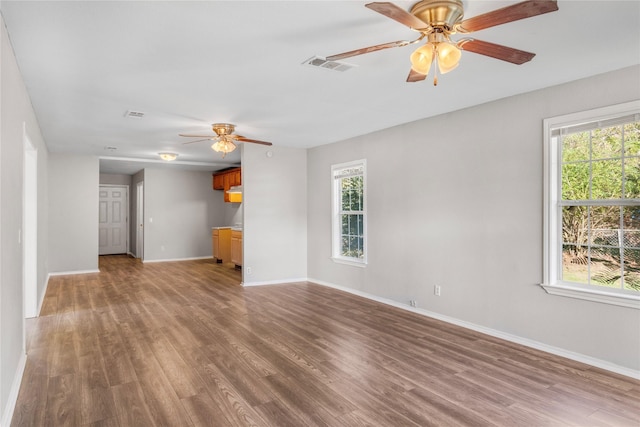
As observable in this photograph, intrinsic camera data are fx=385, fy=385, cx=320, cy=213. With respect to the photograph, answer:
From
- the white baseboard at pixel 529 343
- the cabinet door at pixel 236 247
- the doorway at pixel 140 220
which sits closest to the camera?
the white baseboard at pixel 529 343

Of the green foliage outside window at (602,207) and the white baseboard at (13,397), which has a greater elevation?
the green foliage outside window at (602,207)

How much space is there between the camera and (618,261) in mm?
3254

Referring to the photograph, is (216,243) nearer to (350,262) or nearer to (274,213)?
(274,213)

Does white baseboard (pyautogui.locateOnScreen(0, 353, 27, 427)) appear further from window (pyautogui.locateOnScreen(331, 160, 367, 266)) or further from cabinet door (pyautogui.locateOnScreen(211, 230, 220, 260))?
cabinet door (pyautogui.locateOnScreen(211, 230, 220, 260))

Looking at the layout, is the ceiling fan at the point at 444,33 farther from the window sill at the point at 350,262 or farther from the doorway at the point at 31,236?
the doorway at the point at 31,236

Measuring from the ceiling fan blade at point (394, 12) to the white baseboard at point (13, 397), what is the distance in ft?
9.92

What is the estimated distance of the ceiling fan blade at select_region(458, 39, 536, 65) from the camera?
2201 mm

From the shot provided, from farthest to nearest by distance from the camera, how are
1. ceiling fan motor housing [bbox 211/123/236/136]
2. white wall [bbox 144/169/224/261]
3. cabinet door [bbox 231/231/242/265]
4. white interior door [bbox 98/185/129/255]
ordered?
white interior door [bbox 98/185/129/255] < white wall [bbox 144/169/224/261] < cabinet door [bbox 231/231/242/265] < ceiling fan motor housing [bbox 211/123/236/136]

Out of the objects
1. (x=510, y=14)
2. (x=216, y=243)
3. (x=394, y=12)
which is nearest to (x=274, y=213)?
(x=216, y=243)

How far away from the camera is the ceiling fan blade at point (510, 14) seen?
175 centimetres

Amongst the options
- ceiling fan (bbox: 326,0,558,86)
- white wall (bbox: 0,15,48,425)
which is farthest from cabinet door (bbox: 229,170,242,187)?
ceiling fan (bbox: 326,0,558,86)

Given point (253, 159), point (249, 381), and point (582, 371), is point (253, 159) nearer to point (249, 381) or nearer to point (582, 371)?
point (249, 381)

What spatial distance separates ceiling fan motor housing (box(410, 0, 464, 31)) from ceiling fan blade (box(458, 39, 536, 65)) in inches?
5.5

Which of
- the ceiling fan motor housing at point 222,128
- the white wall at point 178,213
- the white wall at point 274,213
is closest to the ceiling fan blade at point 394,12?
the ceiling fan motor housing at point 222,128
